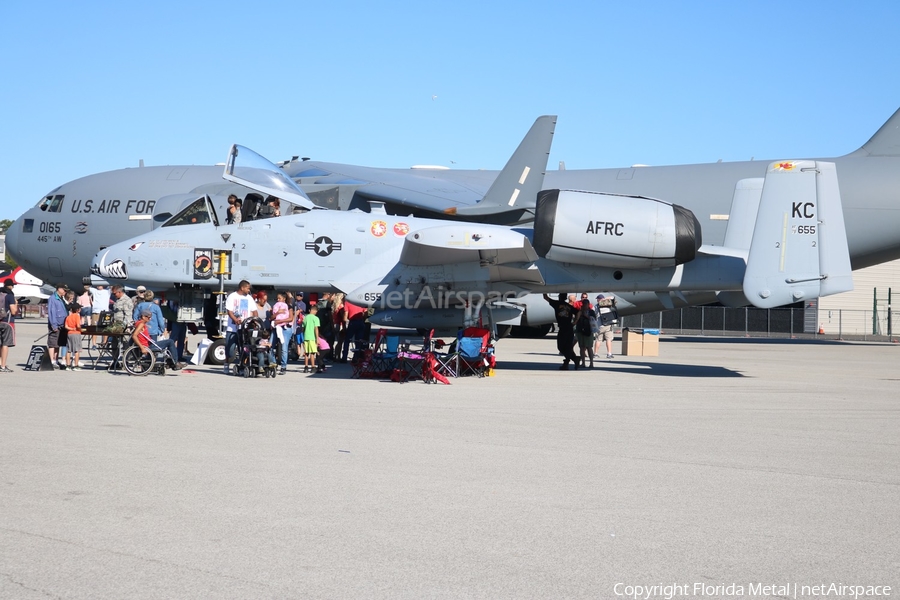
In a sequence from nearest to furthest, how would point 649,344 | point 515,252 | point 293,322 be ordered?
1. point 515,252
2. point 293,322
3. point 649,344

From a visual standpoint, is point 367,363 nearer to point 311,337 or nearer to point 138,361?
point 311,337

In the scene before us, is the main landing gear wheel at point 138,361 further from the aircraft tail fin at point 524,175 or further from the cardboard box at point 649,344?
the cardboard box at point 649,344

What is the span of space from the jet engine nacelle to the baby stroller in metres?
5.00

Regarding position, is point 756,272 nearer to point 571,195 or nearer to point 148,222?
point 571,195

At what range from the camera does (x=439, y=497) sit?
19.7 feet

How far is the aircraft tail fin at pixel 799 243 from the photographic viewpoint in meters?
15.3

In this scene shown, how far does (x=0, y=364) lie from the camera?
616 inches

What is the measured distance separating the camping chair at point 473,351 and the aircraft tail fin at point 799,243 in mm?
4572

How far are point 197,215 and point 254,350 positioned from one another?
174 inches

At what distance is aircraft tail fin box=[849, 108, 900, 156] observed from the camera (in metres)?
26.2

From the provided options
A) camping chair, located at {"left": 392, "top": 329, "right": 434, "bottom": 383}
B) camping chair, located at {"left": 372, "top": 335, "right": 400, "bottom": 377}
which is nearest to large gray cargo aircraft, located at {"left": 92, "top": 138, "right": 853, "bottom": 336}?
camping chair, located at {"left": 372, "top": 335, "right": 400, "bottom": 377}

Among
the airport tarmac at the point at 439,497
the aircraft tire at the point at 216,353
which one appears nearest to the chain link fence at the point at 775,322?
the aircraft tire at the point at 216,353

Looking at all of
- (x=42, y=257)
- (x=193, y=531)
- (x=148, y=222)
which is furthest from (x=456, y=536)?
(x=42, y=257)

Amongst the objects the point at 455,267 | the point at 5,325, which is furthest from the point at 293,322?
the point at 5,325
